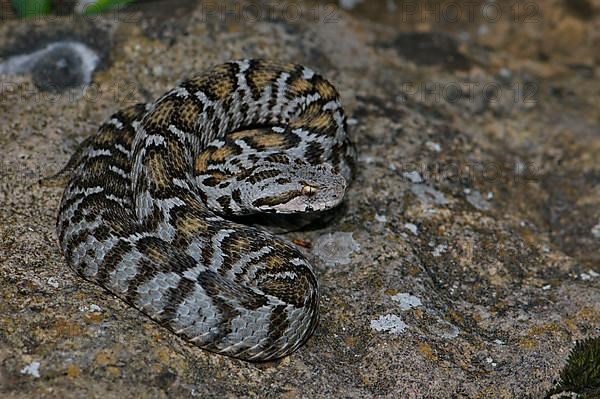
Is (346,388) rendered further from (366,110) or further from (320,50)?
(320,50)

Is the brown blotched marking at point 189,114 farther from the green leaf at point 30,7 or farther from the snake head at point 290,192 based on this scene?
the green leaf at point 30,7

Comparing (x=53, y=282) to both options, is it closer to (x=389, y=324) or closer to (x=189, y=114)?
(x=189, y=114)

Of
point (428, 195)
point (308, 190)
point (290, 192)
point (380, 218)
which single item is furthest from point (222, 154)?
point (428, 195)

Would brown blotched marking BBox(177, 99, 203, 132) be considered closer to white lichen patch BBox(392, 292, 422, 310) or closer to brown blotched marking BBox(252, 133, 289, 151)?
brown blotched marking BBox(252, 133, 289, 151)

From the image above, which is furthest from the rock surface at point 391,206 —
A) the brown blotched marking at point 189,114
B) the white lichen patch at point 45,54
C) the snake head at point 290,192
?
the brown blotched marking at point 189,114

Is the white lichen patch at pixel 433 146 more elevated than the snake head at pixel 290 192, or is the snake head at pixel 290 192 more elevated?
the snake head at pixel 290 192

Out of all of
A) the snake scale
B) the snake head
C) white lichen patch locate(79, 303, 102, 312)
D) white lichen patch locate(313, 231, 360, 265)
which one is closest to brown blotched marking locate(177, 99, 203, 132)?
the snake scale

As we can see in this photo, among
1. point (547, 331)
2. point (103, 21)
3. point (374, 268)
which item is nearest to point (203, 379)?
point (374, 268)
